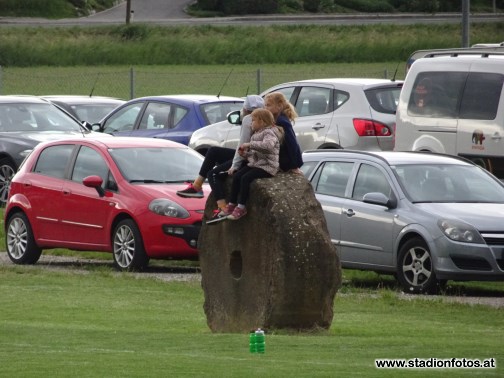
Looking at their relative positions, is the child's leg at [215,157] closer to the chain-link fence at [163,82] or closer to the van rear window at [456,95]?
the van rear window at [456,95]

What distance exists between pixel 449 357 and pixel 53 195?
387 inches

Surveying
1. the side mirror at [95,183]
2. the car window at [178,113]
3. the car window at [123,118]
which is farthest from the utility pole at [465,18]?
the side mirror at [95,183]

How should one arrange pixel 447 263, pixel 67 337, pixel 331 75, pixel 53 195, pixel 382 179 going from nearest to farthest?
1. pixel 67 337
2. pixel 447 263
3. pixel 382 179
4. pixel 53 195
5. pixel 331 75

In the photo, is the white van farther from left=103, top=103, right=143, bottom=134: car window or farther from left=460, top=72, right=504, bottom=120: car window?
left=103, top=103, right=143, bottom=134: car window

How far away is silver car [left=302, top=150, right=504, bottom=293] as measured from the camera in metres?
16.6

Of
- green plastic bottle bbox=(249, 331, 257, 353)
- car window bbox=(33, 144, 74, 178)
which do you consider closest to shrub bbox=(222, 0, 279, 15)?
car window bbox=(33, 144, 74, 178)

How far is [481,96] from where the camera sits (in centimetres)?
2081

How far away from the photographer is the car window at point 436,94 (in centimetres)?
2112

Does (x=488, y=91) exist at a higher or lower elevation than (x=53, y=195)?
higher

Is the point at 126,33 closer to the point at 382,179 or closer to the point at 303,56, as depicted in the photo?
the point at 303,56

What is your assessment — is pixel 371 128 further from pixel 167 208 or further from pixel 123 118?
pixel 123 118

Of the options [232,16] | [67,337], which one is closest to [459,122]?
[67,337]

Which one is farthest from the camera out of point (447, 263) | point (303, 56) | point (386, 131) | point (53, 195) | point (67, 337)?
point (303, 56)

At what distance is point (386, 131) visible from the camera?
23.4 metres
